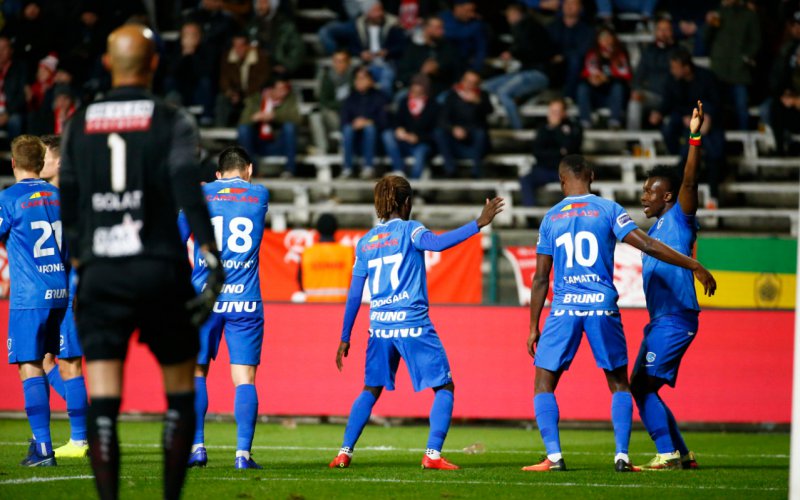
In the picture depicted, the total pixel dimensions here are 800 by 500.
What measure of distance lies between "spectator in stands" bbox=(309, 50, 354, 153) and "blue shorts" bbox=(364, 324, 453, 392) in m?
12.1

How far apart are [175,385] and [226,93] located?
16062 mm

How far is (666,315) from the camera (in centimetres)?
927

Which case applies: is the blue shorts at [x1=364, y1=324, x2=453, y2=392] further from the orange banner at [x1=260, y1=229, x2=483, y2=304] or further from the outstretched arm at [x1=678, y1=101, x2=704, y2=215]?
the orange banner at [x1=260, y1=229, x2=483, y2=304]

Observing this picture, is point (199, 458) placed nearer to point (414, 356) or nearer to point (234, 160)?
point (414, 356)

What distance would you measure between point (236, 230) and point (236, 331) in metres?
0.76

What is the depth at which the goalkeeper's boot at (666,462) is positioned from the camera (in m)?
9.09

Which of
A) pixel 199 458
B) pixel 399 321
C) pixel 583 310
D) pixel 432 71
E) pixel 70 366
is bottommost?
pixel 199 458

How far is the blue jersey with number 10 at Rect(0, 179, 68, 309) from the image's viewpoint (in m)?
8.98

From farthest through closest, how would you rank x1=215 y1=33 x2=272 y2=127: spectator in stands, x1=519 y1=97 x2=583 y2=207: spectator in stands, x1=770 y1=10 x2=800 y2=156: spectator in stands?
1. x1=215 y1=33 x2=272 y2=127: spectator in stands
2. x1=770 y1=10 x2=800 y2=156: spectator in stands
3. x1=519 y1=97 x2=583 y2=207: spectator in stands

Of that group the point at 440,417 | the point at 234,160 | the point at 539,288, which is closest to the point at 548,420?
the point at 440,417

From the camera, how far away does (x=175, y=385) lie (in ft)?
18.3

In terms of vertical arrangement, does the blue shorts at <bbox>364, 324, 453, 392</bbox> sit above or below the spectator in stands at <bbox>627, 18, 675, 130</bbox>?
below

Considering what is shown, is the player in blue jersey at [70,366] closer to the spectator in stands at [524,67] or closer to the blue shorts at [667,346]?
the blue shorts at [667,346]

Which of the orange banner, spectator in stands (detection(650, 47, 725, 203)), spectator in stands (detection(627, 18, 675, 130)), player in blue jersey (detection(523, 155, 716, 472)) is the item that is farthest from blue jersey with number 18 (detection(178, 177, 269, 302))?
spectator in stands (detection(627, 18, 675, 130))
